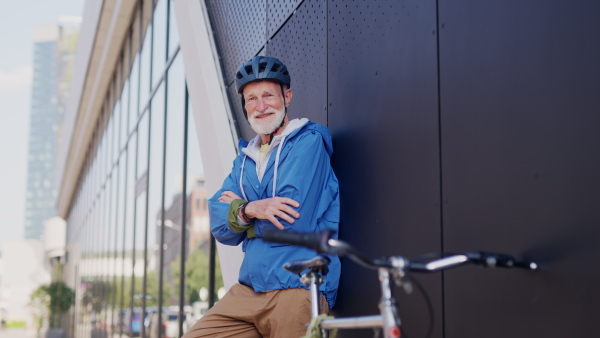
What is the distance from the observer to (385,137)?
338 cm

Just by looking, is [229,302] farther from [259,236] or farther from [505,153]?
[505,153]

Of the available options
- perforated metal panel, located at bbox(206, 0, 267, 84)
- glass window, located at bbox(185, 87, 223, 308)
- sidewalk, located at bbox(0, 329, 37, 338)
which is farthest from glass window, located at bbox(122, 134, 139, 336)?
sidewalk, located at bbox(0, 329, 37, 338)

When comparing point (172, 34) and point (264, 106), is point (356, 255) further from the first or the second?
point (172, 34)

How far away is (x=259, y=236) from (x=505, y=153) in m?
1.37

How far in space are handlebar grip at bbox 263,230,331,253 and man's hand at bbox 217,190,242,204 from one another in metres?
1.68

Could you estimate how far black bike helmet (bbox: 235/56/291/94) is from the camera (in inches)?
145

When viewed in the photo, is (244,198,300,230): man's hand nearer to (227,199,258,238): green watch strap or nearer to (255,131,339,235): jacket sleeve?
(255,131,339,235): jacket sleeve

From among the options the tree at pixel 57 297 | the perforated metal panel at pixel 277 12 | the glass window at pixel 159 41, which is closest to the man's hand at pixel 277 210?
the perforated metal panel at pixel 277 12

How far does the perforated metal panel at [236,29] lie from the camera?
17.2ft

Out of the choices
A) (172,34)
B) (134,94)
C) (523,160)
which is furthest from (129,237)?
(523,160)

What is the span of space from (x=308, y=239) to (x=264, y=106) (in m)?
1.94

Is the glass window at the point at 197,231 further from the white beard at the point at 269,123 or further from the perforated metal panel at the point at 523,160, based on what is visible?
the perforated metal panel at the point at 523,160

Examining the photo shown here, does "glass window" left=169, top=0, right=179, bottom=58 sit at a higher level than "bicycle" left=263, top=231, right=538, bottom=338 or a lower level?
higher

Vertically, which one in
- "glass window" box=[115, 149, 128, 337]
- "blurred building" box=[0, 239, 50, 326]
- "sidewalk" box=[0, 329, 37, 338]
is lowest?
"sidewalk" box=[0, 329, 37, 338]
